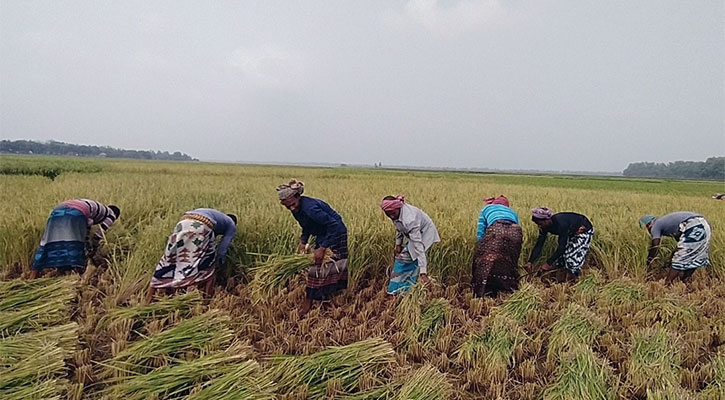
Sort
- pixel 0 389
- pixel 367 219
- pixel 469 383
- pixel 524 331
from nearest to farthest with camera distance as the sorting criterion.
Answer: pixel 0 389, pixel 469 383, pixel 524 331, pixel 367 219

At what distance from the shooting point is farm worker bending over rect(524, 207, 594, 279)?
3.57 m

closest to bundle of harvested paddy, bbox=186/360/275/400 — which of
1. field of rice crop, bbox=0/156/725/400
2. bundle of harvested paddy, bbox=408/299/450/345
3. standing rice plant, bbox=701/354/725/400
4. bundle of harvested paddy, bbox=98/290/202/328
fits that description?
field of rice crop, bbox=0/156/725/400

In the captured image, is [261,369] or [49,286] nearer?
[261,369]

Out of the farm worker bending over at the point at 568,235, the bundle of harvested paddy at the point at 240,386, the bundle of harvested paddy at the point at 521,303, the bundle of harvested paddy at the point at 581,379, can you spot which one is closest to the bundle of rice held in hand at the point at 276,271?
the bundle of harvested paddy at the point at 240,386

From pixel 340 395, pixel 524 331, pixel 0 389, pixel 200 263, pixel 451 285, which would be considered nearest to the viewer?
pixel 0 389

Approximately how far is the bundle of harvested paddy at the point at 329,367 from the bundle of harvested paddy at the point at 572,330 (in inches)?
42.4

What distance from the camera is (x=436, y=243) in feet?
11.7

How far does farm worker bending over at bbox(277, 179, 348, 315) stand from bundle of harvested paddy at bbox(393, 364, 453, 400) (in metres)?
1.18

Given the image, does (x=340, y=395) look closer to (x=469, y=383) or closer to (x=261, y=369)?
(x=261, y=369)

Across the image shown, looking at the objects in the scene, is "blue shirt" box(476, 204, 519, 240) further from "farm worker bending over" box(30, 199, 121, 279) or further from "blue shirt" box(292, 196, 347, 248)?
"farm worker bending over" box(30, 199, 121, 279)

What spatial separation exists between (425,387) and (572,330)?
126 cm

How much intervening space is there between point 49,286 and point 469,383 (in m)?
3.07

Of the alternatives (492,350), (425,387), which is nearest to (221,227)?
(425,387)

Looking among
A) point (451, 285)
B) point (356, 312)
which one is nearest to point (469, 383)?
point (356, 312)
